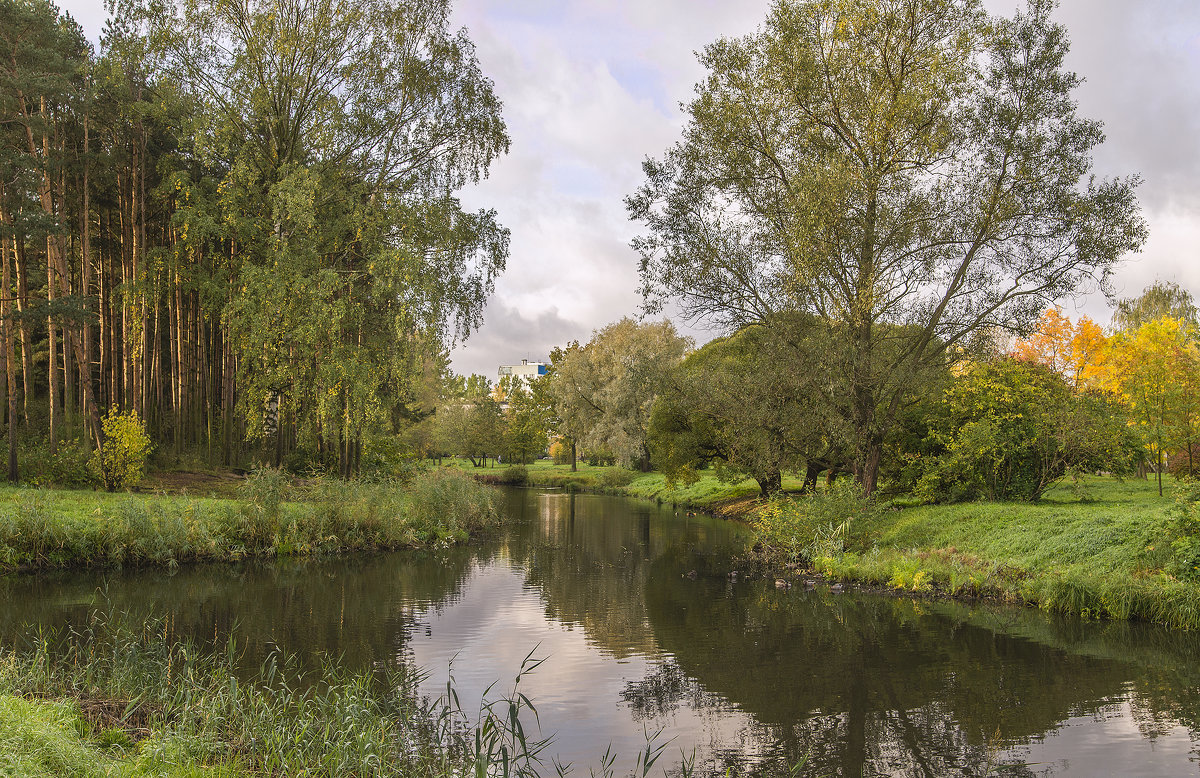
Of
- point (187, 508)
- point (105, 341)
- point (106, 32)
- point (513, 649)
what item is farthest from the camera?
point (105, 341)

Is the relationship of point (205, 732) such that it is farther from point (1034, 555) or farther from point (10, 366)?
point (10, 366)

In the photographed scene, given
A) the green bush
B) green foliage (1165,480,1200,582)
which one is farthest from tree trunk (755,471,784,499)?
the green bush

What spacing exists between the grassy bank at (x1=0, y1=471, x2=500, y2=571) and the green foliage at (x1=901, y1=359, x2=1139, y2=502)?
1413cm

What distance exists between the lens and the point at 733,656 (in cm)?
1081

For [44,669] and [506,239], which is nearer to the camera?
[44,669]

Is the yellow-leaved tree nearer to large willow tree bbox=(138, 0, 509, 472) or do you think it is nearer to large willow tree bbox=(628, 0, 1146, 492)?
large willow tree bbox=(628, 0, 1146, 492)

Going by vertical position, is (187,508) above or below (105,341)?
below

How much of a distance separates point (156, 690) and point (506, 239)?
69.7ft

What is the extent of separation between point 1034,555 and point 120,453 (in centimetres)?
2170

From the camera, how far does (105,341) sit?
84.5 ft

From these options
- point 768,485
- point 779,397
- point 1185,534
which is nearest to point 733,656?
point 1185,534

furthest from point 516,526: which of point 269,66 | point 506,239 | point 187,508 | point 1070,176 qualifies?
point 1070,176

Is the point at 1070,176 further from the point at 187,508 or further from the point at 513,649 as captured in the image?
the point at 187,508

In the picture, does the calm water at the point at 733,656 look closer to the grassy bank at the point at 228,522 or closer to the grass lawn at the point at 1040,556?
the grass lawn at the point at 1040,556
